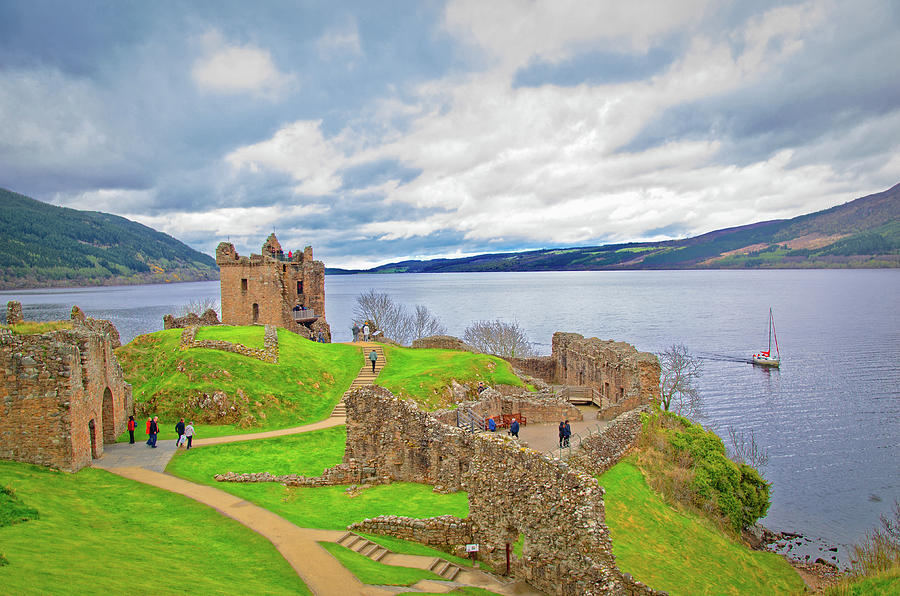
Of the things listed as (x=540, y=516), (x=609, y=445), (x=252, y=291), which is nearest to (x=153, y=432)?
(x=540, y=516)

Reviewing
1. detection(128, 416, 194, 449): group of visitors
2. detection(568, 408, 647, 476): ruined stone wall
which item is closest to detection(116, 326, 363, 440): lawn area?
detection(128, 416, 194, 449): group of visitors

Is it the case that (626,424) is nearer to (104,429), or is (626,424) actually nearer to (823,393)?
(104,429)

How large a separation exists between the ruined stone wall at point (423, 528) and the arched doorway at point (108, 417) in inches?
621

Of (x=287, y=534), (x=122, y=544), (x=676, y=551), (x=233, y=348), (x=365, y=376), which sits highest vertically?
(x=233, y=348)

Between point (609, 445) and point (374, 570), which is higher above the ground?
point (374, 570)

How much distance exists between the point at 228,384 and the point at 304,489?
488 inches

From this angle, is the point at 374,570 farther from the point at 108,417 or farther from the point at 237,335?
the point at 237,335

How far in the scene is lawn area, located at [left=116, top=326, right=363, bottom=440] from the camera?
2820cm

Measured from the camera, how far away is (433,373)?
34.1m

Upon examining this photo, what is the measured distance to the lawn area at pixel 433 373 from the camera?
102ft

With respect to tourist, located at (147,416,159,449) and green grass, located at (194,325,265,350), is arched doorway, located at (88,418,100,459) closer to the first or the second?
tourist, located at (147,416,159,449)

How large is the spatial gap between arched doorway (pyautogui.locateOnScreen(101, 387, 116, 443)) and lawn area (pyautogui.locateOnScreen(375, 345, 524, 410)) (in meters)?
13.2

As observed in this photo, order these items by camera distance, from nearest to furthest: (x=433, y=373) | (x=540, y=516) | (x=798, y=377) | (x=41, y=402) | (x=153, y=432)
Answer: (x=540, y=516) < (x=41, y=402) < (x=153, y=432) < (x=433, y=373) < (x=798, y=377)

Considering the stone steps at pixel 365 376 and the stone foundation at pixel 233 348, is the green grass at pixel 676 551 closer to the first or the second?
the stone steps at pixel 365 376
